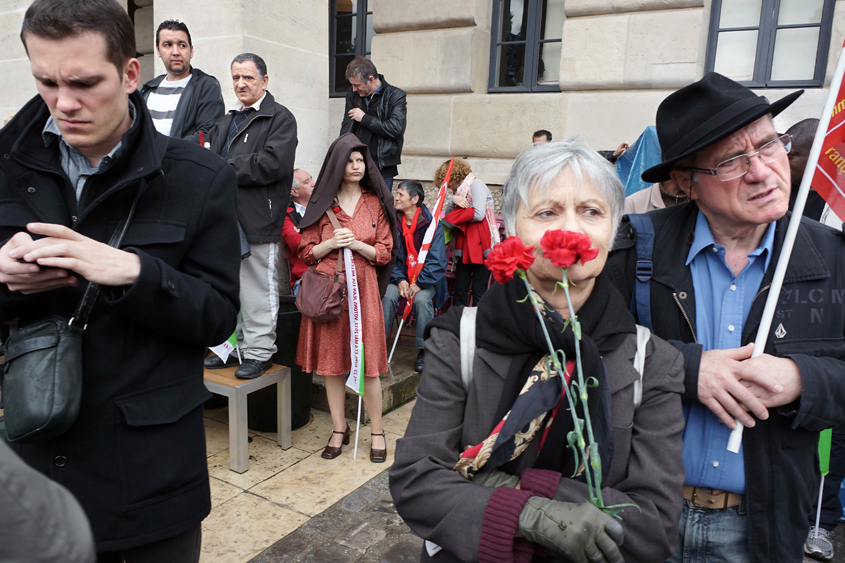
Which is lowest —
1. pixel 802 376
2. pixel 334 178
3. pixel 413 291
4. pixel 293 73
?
pixel 413 291

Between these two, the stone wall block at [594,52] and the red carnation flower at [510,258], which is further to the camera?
the stone wall block at [594,52]

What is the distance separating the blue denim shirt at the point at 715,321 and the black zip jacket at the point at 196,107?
380cm

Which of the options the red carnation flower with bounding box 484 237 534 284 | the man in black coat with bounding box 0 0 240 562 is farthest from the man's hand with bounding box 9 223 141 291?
the red carnation flower with bounding box 484 237 534 284

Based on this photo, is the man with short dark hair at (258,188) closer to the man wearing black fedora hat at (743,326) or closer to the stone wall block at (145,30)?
the man wearing black fedora hat at (743,326)

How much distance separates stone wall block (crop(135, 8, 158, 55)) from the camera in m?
10.4

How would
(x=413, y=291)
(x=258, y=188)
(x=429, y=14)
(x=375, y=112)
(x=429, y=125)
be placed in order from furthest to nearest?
(x=429, y=125) < (x=429, y=14) < (x=375, y=112) < (x=413, y=291) < (x=258, y=188)

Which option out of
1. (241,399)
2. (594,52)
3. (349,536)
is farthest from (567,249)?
(594,52)

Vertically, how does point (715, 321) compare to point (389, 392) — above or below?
above

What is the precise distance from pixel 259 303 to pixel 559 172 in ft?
10.7

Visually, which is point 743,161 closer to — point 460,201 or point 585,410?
Result: point 585,410

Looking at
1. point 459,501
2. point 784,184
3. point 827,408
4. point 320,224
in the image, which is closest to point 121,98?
point 459,501

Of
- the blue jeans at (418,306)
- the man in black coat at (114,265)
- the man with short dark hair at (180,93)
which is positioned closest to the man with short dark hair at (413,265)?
the blue jeans at (418,306)

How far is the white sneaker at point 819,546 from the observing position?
10.4 ft

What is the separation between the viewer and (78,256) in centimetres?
142
